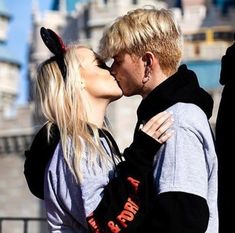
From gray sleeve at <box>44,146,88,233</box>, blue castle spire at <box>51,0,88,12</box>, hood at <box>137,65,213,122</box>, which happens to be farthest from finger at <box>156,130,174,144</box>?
blue castle spire at <box>51,0,88,12</box>

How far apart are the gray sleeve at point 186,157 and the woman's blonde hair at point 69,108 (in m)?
0.20

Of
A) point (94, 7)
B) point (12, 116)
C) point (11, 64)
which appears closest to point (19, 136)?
point (12, 116)

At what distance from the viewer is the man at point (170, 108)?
3234 millimetres

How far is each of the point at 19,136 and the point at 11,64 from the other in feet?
53.5

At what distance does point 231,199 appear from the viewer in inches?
141

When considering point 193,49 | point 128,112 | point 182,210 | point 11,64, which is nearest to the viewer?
point 182,210

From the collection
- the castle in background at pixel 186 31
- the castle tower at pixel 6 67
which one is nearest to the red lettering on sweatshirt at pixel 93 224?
the castle in background at pixel 186 31

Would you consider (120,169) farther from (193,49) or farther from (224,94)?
(193,49)

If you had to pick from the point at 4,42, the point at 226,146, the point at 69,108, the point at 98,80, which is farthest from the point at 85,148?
the point at 4,42

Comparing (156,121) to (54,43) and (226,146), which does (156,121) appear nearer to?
(226,146)

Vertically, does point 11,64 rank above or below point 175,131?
below

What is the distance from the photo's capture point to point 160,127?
331cm

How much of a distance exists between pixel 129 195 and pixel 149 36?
462mm

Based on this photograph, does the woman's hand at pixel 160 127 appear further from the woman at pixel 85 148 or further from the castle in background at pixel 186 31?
the castle in background at pixel 186 31
